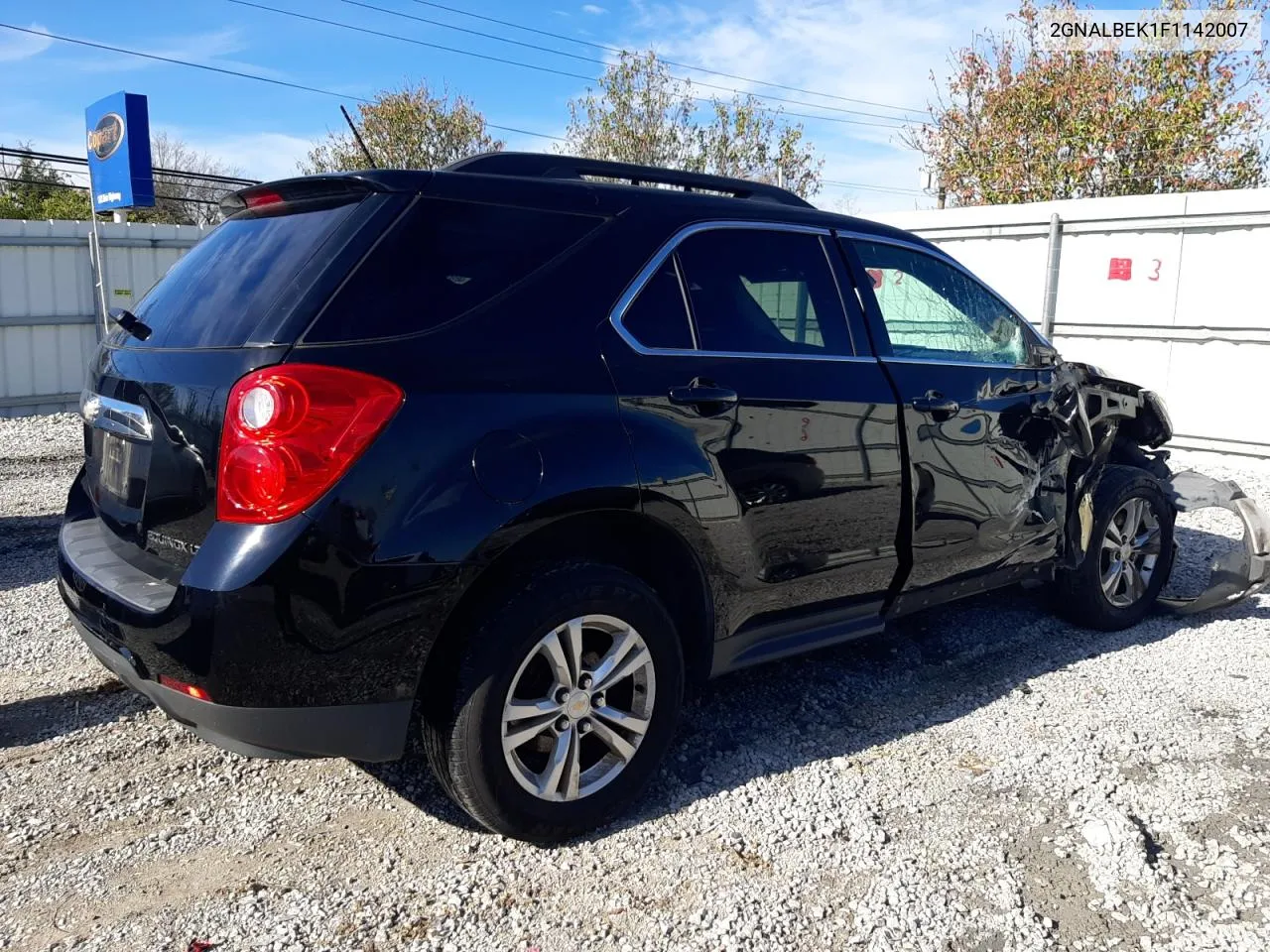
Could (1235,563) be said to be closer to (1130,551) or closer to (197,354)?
(1130,551)

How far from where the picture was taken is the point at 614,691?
9.93 ft

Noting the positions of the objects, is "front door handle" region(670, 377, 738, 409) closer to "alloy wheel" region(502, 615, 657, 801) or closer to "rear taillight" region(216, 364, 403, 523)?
"alloy wheel" region(502, 615, 657, 801)

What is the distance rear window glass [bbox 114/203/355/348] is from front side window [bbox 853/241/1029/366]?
209 centimetres

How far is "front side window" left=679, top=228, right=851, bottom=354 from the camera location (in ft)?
10.7

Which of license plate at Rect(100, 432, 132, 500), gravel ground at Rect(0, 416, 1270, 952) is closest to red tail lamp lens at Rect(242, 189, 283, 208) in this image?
license plate at Rect(100, 432, 132, 500)

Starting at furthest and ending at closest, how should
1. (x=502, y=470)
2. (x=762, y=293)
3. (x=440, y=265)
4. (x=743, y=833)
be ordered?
(x=762, y=293) → (x=743, y=833) → (x=440, y=265) → (x=502, y=470)

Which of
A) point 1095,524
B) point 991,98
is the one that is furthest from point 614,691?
point 991,98

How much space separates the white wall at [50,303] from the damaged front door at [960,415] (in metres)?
9.59

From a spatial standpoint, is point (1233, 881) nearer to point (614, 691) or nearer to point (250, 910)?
point (614, 691)

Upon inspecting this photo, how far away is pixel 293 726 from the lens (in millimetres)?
2488

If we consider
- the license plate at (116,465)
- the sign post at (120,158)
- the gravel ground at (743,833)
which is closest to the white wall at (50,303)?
the sign post at (120,158)

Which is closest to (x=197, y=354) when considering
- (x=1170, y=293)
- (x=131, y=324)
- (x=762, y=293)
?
(x=131, y=324)

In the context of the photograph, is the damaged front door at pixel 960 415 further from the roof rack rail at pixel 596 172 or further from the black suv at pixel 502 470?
the roof rack rail at pixel 596 172

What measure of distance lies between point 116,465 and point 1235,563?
5142mm
